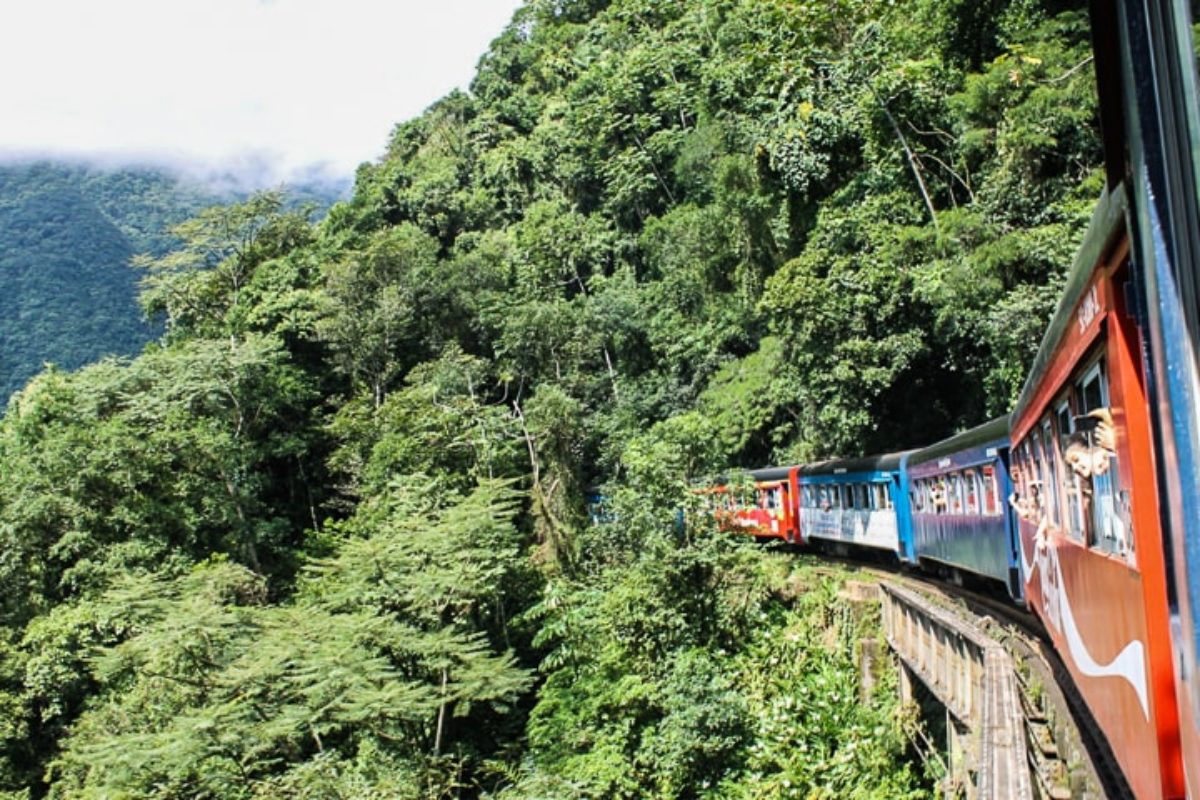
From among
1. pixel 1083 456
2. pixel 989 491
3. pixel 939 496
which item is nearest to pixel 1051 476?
pixel 1083 456

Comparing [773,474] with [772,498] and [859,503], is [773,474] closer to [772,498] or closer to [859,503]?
[772,498]

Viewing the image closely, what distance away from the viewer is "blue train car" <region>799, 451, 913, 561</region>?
47.2 ft

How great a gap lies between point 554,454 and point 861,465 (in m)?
9.96

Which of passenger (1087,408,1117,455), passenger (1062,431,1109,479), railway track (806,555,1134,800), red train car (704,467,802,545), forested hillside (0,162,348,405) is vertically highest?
forested hillside (0,162,348,405)

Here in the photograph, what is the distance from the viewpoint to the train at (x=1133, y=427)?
1.33m

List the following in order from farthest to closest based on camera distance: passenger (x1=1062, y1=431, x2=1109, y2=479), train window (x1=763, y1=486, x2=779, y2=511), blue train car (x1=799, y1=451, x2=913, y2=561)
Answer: train window (x1=763, y1=486, x2=779, y2=511) → blue train car (x1=799, y1=451, x2=913, y2=561) → passenger (x1=1062, y1=431, x2=1109, y2=479)

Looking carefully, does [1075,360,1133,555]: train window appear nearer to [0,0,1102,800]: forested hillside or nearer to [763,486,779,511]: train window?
[0,0,1102,800]: forested hillside

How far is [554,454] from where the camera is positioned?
24031mm

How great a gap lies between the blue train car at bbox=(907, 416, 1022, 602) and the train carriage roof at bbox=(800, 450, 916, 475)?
611 millimetres

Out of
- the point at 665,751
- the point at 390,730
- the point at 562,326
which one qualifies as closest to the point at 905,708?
the point at 665,751

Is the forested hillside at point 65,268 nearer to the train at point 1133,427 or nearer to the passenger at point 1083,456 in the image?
the train at point 1133,427

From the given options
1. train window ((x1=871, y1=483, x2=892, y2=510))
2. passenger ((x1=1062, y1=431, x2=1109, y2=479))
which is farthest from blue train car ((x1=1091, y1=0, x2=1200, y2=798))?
train window ((x1=871, y1=483, x2=892, y2=510))

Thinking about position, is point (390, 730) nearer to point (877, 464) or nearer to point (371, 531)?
point (371, 531)

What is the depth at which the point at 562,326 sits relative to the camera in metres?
29.0
